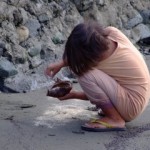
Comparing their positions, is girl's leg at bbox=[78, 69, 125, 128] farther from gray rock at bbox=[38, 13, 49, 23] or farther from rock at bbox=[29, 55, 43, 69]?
gray rock at bbox=[38, 13, 49, 23]

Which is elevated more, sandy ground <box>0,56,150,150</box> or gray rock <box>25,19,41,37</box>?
gray rock <box>25,19,41,37</box>

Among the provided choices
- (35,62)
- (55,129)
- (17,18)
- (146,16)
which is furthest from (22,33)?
(146,16)

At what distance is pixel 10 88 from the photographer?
4.41 m

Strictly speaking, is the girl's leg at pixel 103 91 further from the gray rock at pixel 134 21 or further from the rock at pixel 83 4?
the gray rock at pixel 134 21

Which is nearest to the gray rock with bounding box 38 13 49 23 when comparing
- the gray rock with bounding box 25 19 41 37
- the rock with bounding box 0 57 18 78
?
the gray rock with bounding box 25 19 41 37

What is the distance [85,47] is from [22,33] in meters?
1.95

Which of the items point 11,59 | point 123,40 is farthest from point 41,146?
point 11,59

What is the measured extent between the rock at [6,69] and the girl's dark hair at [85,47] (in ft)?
4.41

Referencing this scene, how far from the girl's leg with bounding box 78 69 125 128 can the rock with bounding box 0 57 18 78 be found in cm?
133

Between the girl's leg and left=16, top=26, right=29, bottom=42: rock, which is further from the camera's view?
left=16, top=26, right=29, bottom=42: rock

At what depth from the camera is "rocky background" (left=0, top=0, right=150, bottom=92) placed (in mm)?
4605

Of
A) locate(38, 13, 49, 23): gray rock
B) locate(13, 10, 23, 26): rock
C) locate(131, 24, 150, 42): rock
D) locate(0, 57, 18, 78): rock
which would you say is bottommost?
locate(131, 24, 150, 42): rock

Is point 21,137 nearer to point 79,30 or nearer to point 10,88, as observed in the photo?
point 79,30

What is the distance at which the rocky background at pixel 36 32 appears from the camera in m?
4.61
